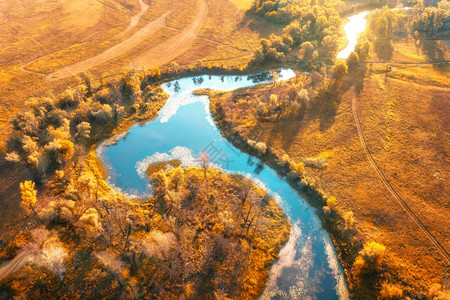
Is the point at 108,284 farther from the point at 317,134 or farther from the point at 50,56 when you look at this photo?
the point at 50,56

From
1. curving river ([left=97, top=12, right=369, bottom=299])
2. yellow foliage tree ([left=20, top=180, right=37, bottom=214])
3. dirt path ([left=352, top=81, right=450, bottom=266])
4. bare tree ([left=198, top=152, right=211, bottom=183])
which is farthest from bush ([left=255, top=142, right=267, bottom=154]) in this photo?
yellow foliage tree ([left=20, top=180, right=37, bottom=214])

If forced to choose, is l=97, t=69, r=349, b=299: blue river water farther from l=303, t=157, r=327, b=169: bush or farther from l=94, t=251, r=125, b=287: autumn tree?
l=94, t=251, r=125, b=287: autumn tree

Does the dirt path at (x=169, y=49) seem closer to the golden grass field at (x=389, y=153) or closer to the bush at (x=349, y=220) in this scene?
the golden grass field at (x=389, y=153)

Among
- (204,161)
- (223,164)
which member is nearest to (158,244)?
(204,161)

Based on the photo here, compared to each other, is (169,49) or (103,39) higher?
(169,49)

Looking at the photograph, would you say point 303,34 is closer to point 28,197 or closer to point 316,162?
point 316,162

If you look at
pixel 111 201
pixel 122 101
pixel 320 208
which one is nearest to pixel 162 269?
pixel 111 201

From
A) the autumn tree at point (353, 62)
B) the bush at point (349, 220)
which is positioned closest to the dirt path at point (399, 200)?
the bush at point (349, 220)
